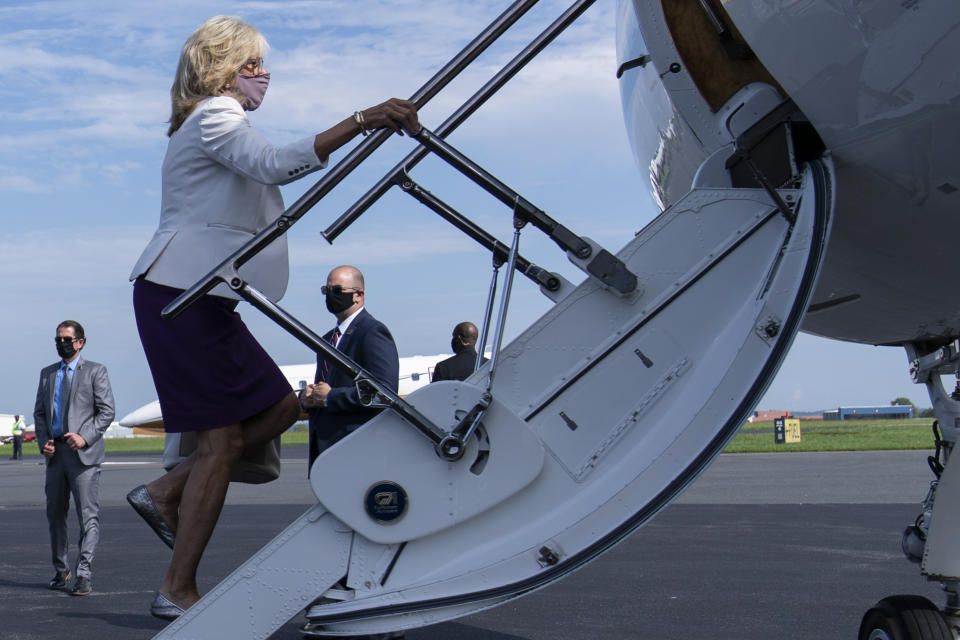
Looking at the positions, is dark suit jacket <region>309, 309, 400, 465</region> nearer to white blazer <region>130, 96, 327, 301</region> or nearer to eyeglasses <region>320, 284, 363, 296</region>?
eyeglasses <region>320, 284, 363, 296</region>

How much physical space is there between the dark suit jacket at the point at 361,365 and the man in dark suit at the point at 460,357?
1309 mm

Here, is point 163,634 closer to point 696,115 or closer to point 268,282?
point 268,282

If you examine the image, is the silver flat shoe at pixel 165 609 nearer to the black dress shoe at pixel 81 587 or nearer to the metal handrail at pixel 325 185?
the metal handrail at pixel 325 185

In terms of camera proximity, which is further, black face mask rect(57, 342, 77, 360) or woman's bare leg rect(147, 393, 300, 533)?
black face mask rect(57, 342, 77, 360)

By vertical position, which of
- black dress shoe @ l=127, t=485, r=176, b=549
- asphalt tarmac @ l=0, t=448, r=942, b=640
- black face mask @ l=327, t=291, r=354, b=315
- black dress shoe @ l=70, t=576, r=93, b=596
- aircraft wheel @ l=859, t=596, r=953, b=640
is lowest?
asphalt tarmac @ l=0, t=448, r=942, b=640

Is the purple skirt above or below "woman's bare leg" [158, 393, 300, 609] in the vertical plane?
above

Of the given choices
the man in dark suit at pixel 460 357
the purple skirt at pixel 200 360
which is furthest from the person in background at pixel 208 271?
the man in dark suit at pixel 460 357

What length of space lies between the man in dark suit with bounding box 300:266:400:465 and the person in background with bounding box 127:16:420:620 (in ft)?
5.01

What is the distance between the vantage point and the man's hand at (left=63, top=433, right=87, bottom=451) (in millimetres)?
7840

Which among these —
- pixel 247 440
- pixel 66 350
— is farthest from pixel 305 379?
pixel 247 440

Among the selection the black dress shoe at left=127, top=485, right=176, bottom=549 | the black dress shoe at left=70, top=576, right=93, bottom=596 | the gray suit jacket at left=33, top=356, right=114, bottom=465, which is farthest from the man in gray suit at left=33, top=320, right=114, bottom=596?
the black dress shoe at left=127, top=485, right=176, bottom=549

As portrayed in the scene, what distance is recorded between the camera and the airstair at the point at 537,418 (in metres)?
2.65

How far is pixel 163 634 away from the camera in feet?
9.46

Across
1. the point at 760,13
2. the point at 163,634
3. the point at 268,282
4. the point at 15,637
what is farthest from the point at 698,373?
the point at 15,637
